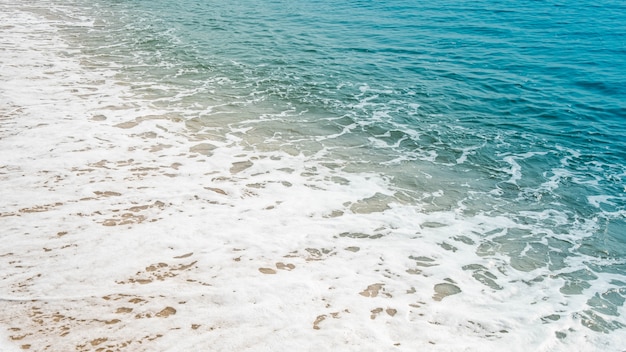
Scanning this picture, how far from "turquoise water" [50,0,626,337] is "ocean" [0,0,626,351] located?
0.25ft

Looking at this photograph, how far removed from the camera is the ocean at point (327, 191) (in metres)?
5.94

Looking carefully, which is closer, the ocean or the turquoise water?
the ocean

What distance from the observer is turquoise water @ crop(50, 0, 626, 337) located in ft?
28.8

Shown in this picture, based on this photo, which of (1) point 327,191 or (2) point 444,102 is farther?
(2) point 444,102

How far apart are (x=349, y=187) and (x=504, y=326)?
4106 millimetres

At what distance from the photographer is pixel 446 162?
36.6 ft

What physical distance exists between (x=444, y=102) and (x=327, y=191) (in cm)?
736

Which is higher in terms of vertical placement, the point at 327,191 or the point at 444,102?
the point at 444,102

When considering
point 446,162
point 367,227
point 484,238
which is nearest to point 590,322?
point 484,238

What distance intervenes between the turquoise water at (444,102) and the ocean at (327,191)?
0.08m

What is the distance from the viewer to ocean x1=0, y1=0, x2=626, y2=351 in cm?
594

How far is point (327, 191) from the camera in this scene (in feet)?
30.3

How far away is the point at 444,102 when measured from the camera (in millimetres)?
15070

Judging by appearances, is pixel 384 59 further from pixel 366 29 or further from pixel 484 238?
pixel 484 238
